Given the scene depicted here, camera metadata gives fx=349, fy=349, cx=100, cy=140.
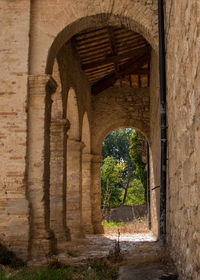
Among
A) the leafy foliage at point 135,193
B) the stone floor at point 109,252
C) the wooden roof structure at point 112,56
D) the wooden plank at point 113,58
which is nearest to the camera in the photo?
the stone floor at point 109,252

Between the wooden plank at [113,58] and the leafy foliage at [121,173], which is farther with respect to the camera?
the leafy foliage at [121,173]

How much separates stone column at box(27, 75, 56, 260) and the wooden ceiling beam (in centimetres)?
651

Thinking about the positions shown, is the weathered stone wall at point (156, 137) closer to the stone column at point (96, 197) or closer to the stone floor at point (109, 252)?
the stone floor at point (109, 252)

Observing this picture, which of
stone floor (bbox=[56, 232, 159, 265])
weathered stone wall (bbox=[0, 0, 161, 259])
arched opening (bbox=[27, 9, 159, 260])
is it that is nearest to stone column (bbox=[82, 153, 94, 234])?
arched opening (bbox=[27, 9, 159, 260])

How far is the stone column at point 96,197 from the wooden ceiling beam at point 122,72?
2.75 m

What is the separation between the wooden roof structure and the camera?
32.8ft

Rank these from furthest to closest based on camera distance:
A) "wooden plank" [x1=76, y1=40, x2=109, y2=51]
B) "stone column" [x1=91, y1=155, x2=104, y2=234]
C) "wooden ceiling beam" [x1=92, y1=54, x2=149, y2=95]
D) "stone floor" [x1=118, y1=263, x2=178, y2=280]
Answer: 1. "stone column" [x1=91, y1=155, x2=104, y2=234]
2. "wooden ceiling beam" [x1=92, y1=54, x2=149, y2=95]
3. "wooden plank" [x1=76, y1=40, x2=109, y2=51]
4. "stone floor" [x1=118, y1=263, x2=178, y2=280]

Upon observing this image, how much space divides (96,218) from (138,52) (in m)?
6.27

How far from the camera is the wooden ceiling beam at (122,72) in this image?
1247 cm

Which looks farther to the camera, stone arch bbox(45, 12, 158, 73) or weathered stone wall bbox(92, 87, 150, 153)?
weathered stone wall bbox(92, 87, 150, 153)

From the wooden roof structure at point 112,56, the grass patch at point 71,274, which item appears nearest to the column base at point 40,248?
the grass patch at point 71,274

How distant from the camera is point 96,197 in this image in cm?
1372

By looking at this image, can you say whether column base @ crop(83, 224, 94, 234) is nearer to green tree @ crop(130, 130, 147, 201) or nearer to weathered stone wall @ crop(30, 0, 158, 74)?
green tree @ crop(130, 130, 147, 201)

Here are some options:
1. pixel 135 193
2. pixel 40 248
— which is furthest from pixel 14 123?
pixel 135 193
